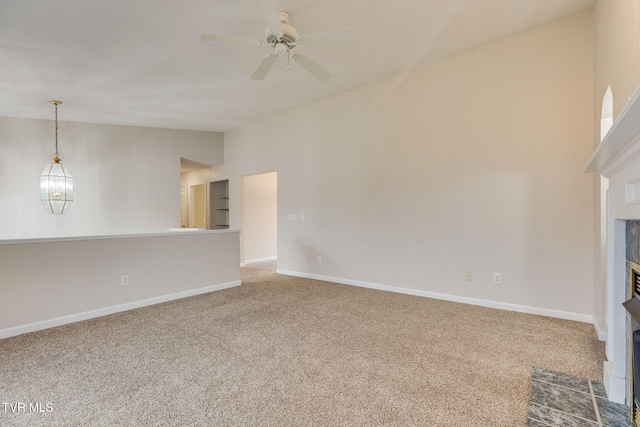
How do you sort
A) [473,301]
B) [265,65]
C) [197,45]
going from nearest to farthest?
[265,65], [197,45], [473,301]

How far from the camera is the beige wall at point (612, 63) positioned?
1752mm

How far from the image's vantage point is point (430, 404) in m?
1.79

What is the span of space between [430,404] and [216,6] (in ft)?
10.8

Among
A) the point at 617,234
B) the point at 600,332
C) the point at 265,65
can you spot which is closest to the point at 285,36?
the point at 265,65

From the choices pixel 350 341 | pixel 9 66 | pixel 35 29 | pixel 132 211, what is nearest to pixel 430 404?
pixel 350 341

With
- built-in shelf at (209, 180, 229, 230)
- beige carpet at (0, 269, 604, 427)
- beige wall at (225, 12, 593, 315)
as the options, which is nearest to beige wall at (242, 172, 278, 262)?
built-in shelf at (209, 180, 229, 230)

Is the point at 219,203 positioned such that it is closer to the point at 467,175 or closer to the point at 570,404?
the point at 467,175

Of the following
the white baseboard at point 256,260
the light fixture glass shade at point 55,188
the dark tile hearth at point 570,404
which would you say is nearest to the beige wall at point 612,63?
the dark tile hearth at point 570,404

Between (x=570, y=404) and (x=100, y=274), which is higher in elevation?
(x=100, y=274)

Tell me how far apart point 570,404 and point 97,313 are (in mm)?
4193

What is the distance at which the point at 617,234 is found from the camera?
1.91 m

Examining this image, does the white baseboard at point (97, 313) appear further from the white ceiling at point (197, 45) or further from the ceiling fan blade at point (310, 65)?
the ceiling fan blade at point (310, 65)

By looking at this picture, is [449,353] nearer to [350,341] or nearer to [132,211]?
[350,341]

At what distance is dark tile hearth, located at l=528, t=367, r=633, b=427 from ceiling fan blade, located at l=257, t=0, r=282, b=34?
292 centimetres
